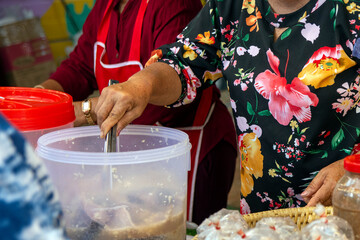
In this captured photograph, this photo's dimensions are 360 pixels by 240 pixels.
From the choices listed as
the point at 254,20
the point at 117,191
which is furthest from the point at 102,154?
the point at 254,20

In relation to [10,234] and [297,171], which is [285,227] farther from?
[10,234]

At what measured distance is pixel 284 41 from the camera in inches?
54.3

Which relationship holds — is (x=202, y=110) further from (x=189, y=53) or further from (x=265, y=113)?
(x=265, y=113)

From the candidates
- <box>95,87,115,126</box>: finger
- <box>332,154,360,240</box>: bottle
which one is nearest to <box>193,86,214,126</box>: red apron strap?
<box>95,87,115,126</box>: finger

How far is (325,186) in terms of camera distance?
120 centimetres

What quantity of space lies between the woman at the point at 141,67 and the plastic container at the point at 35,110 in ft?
1.09

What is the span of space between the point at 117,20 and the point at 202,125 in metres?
0.55

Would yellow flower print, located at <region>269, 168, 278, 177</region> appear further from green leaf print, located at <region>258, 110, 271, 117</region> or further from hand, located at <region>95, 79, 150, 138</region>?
hand, located at <region>95, 79, 150, 138</region>

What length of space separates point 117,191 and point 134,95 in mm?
344

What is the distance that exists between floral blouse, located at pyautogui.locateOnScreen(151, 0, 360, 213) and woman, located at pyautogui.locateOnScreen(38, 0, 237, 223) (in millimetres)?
237

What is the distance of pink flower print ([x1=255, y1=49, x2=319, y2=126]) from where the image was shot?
4.35ft

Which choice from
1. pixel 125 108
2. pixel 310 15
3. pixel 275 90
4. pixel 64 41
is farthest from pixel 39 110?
pixel 64 41

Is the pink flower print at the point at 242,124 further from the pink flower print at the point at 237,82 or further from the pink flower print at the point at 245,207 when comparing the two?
the pink flower print at the point at 245,207

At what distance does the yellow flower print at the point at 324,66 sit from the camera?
1.28 metres
